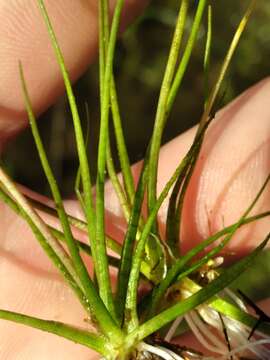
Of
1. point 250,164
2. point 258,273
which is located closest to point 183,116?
point 258,273

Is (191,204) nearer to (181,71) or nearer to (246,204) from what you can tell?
(246,204)

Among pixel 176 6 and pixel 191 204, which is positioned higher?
pixel 176 6

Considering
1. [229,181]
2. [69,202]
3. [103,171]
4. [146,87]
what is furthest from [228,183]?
[146,87]

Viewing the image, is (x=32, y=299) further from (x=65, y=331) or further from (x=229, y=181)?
(x=229, y=181)

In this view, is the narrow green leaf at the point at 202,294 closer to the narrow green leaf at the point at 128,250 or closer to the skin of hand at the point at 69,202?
the narrow green leaf at the point at 128,250

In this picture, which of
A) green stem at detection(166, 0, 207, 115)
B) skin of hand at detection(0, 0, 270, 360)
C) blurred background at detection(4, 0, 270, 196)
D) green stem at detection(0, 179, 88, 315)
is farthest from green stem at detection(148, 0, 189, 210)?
blurred background at detection(4, 0, 270, 196)

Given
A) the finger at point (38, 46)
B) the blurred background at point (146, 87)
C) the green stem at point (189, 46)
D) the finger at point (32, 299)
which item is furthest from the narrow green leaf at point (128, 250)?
the blurred background at point (146, 87)

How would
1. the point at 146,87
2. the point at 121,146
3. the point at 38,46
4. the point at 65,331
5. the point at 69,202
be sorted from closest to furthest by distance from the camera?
the point at 65,331 < the point at 121,146 < the point at 38,46 < the point at 69,202 < the point at 146,87
